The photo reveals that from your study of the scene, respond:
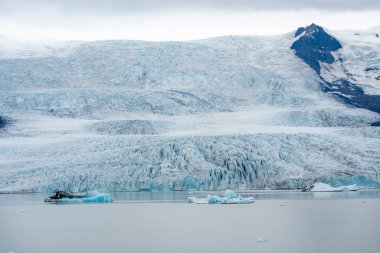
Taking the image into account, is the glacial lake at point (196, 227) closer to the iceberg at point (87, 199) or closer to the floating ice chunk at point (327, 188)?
the iceberg at point (87, 199)

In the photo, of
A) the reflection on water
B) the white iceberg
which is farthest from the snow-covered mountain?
the white iceberg

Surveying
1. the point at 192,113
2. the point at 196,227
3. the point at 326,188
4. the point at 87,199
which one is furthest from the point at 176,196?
the point at 192,113

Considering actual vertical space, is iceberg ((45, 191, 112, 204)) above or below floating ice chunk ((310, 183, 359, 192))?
above

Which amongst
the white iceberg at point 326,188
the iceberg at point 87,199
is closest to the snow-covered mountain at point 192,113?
the white iceberg at point 326,188

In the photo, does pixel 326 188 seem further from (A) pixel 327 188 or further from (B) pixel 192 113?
(B) pixel 192 113

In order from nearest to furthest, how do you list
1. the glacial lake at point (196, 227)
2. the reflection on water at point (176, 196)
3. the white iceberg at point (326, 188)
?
the glacial lake at point (196, 227) < the reflection on water at point (176, 196) < the white iceberg at point (326, 188)

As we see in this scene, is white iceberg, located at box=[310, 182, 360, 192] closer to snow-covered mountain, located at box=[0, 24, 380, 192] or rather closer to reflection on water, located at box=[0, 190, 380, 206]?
reflection on water, located at box=[0, 190, 380, 206]

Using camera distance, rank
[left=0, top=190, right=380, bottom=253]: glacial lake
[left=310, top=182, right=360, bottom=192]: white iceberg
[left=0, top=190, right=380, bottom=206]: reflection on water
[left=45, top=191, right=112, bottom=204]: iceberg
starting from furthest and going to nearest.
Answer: [left=310, top=182, right=360, bottom=192]: white iceberg < [left=0, top=190, right=380, bottom=206]: reflection on water < [left=45, top=191, right=112, bottom=204]: iceberg < [left=0, top=190, right=380, bottom=253]: glacial lake
